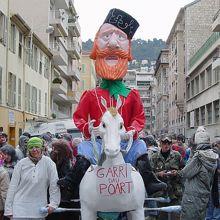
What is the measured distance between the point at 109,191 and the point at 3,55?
2104 centimetres

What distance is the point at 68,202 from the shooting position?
22.0 feet

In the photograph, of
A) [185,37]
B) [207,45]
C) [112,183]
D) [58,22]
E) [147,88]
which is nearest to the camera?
[112,183]

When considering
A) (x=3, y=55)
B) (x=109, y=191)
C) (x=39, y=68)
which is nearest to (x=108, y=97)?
(x=109, y=191)

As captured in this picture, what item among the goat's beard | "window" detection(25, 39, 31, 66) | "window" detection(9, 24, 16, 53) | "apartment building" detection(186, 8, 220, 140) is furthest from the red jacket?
"apartment building" detection(186, 8, 220, 140)

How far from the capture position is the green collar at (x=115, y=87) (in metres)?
6.22

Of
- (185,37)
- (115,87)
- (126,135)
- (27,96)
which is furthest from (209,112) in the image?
(126,135)

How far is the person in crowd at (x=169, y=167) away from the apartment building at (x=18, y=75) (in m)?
16.6

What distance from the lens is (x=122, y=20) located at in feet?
21.1

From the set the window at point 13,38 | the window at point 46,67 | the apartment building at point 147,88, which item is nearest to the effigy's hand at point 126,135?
the window at point 13,38

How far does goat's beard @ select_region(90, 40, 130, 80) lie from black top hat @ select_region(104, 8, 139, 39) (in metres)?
0.33

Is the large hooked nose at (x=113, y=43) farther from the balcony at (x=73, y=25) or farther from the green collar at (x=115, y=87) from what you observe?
the balcony at (x=73, y=25)

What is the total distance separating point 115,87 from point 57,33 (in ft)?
132

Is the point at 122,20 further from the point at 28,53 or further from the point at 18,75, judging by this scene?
the point at 28,53

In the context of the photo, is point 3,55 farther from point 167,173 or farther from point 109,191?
point 109,191
